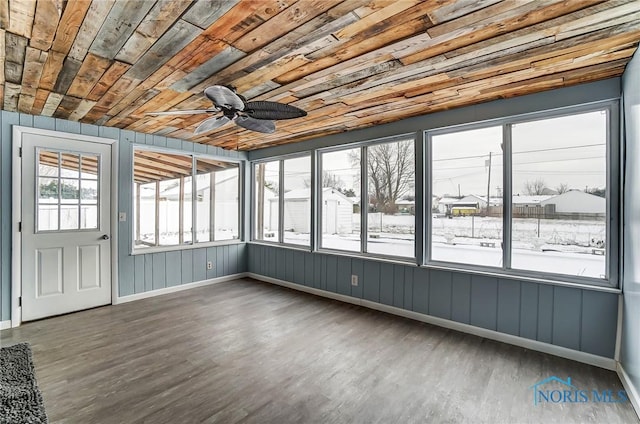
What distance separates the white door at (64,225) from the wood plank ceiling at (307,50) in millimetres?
723

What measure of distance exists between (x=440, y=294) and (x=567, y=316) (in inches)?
43.6

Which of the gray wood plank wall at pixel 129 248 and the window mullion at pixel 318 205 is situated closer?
the gray wood plank wall at pixel 129 248

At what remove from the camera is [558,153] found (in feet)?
9.22

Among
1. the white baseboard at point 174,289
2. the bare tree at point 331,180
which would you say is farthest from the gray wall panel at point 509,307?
the white baseboard at point 174,289

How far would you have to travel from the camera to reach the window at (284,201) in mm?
4934

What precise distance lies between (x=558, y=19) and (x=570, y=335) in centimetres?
252

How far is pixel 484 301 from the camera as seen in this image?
311 centimetres

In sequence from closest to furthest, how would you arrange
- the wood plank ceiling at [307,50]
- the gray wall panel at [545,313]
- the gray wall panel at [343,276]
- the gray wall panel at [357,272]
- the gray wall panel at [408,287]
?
1. the wood plank ceiling at [307,50]
2. the gray wall panel at [545,313]
3. the gray wall panel at [408,287]
4. the gray wall panel at [357,272]
5. the gray wall panel at [343,276]

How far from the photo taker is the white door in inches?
137

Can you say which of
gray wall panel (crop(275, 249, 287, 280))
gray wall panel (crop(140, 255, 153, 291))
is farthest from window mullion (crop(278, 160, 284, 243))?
gray wall panel (crop(140, 255, 153, 291))

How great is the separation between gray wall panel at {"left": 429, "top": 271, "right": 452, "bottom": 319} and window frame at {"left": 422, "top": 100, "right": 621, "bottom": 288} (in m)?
0.11

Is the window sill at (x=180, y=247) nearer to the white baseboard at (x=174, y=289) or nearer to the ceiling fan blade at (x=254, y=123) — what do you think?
the white baseboard at (x=174, y=289)

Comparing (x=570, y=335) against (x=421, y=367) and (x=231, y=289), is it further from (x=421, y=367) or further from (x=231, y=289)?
(x=231, y=289)

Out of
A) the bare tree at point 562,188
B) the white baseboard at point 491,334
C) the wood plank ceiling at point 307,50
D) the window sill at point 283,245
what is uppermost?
the wood plank ceiling at point 307,50
